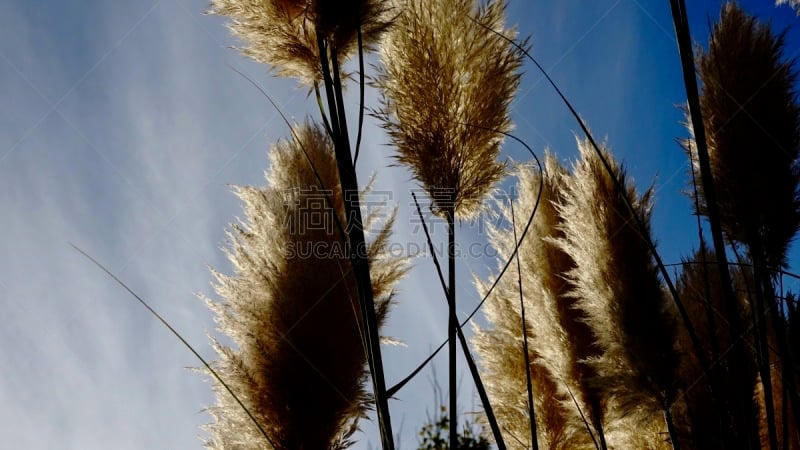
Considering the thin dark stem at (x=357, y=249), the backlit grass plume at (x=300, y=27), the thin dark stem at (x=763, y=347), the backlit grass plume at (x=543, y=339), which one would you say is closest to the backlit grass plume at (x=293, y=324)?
the thin dark stem at (x=357, y=249)

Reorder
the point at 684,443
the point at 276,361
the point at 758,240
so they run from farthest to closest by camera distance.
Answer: the point at 684,443
the point at 758,240
the point at 276,361

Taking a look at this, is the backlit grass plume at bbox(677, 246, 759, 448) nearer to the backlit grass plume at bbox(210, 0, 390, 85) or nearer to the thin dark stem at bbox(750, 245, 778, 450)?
the thin dark stem at bbox(750, 245, 778, 450)

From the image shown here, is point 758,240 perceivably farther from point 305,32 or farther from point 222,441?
point 222,441

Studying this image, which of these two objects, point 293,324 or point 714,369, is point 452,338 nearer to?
point 293,324

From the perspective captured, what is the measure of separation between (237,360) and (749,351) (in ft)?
6.64

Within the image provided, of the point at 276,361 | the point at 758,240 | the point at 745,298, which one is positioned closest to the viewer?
the point at 276,361

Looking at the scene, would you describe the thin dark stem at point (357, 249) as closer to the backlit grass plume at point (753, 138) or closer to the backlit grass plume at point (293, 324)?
the backlit grass plume at point (293, 324)

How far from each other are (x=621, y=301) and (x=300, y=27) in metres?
1.63

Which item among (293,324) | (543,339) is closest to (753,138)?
(543,339)

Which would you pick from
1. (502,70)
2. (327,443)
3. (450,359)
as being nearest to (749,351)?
(450,359)

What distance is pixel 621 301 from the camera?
229 cm

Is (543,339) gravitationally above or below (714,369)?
above

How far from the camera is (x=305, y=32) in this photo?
1951mm

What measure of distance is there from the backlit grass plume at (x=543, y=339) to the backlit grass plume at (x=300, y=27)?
4.42 ft
